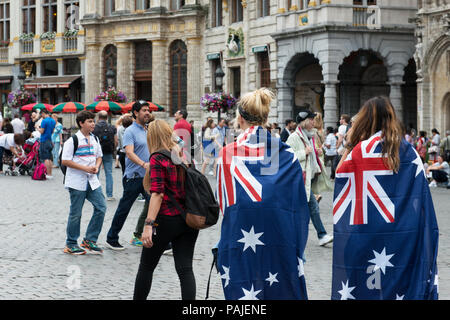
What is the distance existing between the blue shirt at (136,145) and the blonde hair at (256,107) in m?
4.95

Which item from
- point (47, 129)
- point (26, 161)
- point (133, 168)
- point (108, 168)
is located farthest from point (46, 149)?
point (133, 168)

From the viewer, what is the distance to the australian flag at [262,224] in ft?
18.3

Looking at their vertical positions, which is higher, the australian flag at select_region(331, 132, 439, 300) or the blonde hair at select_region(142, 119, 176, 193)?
the blonde hair at select_region(142, 119, 176, 193)

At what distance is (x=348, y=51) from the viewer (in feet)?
102

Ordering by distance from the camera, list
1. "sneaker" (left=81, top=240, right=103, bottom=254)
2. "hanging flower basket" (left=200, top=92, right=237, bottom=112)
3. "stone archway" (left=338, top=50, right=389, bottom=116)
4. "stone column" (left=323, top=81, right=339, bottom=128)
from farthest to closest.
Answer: "stone archway" (left=338, top=50, right=389, bottom=116) < "hanging flower basket" (left=200, top=92, right=237, bottom=112) < "stone column" (left=323, top=81, right=339, bottom=128) < "sneaker" (left=81, top=240, right=103, bottom=254)

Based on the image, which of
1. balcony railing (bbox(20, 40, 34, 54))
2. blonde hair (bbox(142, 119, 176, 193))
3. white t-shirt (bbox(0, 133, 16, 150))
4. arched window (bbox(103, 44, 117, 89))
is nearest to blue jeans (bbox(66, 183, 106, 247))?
blonde hair (bbox(142, 119, 176, 193))

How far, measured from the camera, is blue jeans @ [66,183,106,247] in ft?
32.7

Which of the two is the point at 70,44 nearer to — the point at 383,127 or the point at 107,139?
the point at 107,139

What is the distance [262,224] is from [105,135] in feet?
36.3

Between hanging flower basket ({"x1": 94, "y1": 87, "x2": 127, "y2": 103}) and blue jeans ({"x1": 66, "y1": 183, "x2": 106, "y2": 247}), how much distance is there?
97.7 feet

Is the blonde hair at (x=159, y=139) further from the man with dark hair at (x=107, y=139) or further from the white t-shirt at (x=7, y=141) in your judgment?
the white t-shirt at (x=7, y=141)

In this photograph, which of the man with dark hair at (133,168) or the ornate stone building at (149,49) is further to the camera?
the ornate stone building at (149,49)

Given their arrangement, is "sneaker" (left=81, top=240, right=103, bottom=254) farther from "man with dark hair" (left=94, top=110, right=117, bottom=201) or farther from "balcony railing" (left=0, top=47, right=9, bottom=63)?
"balcony railing" (left=0, top=47, right=9, bottom=63)

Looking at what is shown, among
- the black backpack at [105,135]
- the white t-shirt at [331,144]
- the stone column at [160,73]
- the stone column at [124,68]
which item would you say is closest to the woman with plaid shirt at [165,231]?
the black backpack at [105,135]
